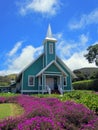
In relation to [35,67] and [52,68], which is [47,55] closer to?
[52,68]

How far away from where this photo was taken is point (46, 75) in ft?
129

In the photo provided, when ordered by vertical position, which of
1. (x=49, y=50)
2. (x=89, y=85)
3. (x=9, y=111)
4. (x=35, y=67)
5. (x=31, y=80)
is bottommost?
(x=9, y=111)

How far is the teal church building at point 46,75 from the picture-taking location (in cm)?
3891

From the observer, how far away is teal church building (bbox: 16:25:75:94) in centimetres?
3891

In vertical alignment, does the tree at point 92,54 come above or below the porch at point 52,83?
above

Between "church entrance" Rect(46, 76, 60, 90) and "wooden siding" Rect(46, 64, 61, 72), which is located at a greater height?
"wooden siding" Rect(46, 64, 61, 72)

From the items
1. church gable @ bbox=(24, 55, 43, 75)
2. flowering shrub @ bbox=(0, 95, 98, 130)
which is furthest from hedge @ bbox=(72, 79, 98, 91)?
flowering shrub @ bbox=(0, 95, 98, 130)

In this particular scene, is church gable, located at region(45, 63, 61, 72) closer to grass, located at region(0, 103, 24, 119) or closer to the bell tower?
the bell tower

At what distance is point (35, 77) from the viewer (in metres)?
39.9

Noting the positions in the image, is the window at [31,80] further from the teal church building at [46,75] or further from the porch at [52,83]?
the porch at [52,83]

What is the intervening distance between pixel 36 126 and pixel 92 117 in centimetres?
283

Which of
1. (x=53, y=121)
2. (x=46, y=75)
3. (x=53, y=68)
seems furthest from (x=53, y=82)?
(x=53, y=121)

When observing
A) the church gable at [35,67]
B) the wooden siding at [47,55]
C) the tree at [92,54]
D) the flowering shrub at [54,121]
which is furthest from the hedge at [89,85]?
the flowering shrub at [54,121]

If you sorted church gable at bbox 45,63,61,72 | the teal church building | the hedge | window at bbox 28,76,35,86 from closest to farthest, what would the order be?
the teal church building → church gable at bbox 45,63,61,72 → window at bbox 28,76,35,86 → the hedge
